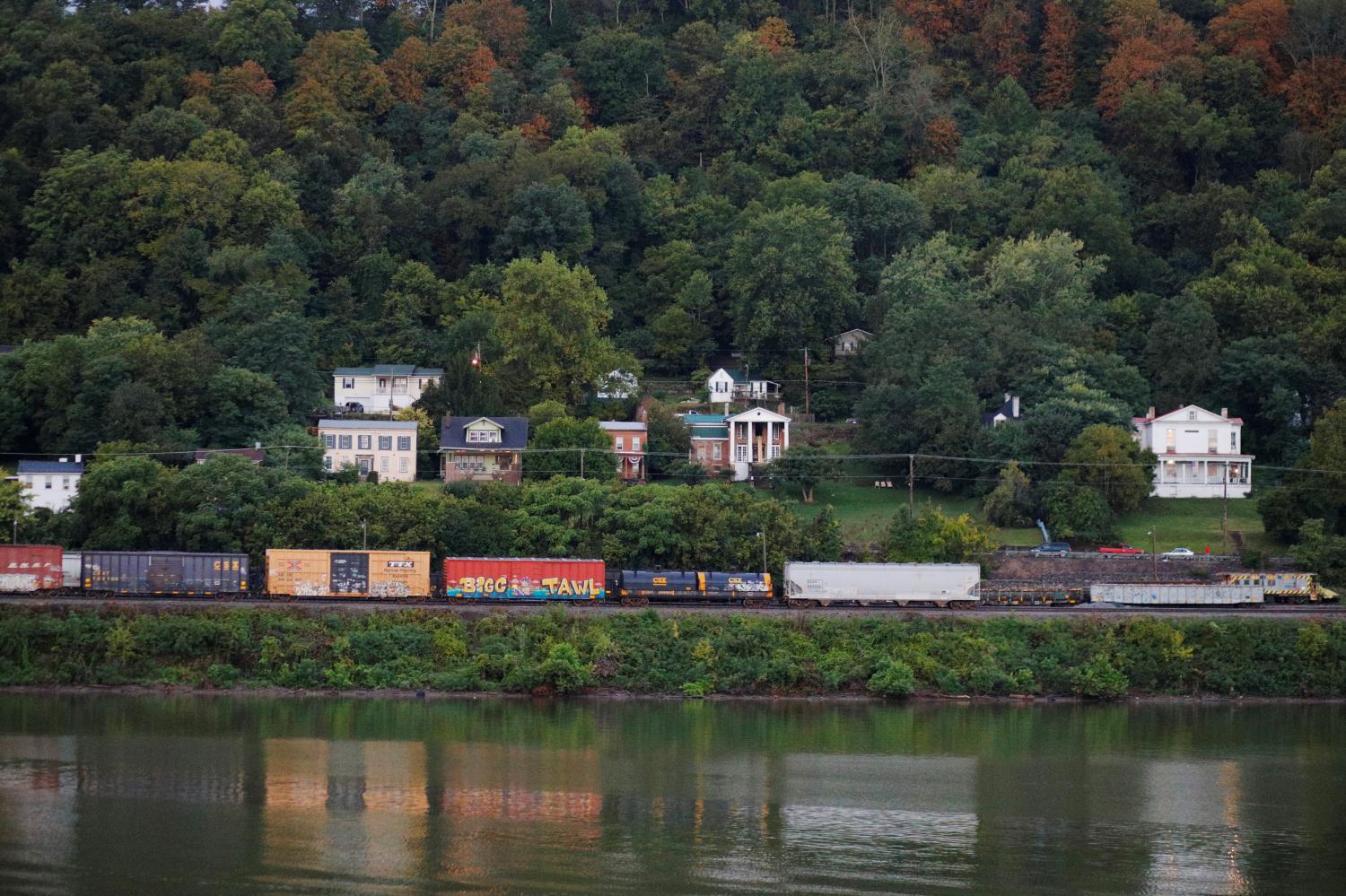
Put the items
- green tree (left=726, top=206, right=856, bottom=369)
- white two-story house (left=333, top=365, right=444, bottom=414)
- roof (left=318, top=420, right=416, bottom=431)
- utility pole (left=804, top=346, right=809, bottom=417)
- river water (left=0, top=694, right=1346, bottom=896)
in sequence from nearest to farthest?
river water (left=0, top=694, right=1346, bottom=896)
roof (left=318, top=420, right=416, bottom=431)
white two-story house (left=333, top=365, right=444, bottom=414)
utility pole (left=804, top=346, right=809, bottom=417)
green tree (left=726, top=206, right=856, bottom=369)

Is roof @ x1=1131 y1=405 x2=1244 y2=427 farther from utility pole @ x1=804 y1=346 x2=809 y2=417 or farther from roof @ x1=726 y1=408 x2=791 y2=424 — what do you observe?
utility pole @ x1=804 y1=346 x2=809 y2=417

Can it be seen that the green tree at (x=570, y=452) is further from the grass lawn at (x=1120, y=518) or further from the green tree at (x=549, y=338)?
the grass lawn at (x=1120, y=518)

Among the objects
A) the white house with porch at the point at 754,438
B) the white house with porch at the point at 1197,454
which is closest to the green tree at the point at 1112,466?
the white house with porch at the point at 1197,454

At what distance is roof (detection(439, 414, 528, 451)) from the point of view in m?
78.4

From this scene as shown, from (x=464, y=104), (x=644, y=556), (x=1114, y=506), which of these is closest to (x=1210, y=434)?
(x=1114, y=506)

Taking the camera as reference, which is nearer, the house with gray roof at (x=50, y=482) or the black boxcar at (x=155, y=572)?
the black boxcar at (x=155, y=572)

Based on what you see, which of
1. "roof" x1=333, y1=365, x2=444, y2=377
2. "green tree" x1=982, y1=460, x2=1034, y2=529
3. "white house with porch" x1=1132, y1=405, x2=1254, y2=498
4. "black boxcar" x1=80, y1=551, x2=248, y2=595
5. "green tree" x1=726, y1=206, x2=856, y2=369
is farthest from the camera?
"green tree" x1=726, y1=206, x2=856, y2=369

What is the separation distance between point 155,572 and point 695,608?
18198 mm

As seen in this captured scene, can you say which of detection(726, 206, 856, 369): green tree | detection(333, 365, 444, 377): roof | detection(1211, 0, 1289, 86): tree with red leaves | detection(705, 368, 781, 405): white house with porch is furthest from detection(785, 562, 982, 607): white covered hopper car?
detection(1211, 0, 1289, 86): tree with red leaves

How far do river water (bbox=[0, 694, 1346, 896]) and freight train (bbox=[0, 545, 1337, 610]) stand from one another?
23.8 ft

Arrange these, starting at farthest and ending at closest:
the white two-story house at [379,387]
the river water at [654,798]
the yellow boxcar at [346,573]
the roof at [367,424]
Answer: the white two-story house at [379,387], the roof at [367,424], the yellow boxcar at [346,573], the river water at [654,798]

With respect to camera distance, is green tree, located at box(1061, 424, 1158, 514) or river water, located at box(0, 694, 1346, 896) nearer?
river water, located at box(0, 694, 1346, 896)

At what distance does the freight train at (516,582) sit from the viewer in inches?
2427

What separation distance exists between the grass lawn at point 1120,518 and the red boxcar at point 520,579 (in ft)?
40.5
